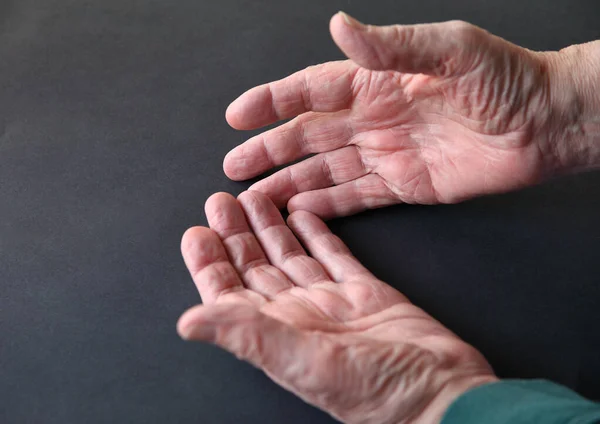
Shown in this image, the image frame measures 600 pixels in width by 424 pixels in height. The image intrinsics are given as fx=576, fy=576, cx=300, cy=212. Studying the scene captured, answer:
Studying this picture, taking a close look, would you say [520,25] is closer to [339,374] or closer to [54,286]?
[339,374]

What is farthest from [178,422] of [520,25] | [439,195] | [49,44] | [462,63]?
[520,25]

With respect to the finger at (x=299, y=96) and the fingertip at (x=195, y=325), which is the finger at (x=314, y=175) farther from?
the fingertip at (x=195, y=325)

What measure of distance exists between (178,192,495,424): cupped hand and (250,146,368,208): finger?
2.2 inches

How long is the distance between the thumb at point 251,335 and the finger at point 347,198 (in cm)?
46

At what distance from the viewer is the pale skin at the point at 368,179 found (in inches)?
32.6

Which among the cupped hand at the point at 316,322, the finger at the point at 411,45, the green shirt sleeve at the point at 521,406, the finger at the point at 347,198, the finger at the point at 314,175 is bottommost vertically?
the green shirt sleeve at the point at 521,406

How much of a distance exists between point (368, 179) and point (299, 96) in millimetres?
231

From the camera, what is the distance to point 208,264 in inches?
41.4

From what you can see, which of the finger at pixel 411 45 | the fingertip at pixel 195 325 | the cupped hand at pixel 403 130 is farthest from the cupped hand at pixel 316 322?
the finger at pixel 411 45

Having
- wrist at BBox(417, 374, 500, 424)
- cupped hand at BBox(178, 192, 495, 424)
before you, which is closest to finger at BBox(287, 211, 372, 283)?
cupped hand at BBox(178, 192, 495, 424)

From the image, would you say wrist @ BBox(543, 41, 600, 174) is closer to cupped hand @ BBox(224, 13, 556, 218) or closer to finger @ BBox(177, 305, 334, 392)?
cupped hand @ BBox(224, 13, 556, 218)

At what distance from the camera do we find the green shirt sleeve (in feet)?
2.51

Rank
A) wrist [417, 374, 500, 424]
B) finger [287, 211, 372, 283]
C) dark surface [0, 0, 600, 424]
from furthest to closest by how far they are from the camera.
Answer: finger [287, 211, 372, 283]
dark surface [0, 0, 600, 424]
wrist [417, 374, 500, 424]

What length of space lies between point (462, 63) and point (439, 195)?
30 centimetres
